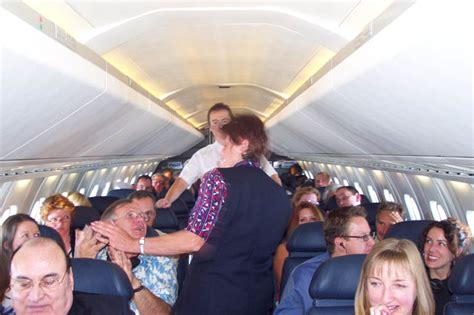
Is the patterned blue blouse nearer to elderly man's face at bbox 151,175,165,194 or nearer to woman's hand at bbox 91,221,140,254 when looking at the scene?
woman's hand at bbox 91,221,140,254

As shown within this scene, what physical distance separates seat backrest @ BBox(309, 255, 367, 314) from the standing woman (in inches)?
12.7

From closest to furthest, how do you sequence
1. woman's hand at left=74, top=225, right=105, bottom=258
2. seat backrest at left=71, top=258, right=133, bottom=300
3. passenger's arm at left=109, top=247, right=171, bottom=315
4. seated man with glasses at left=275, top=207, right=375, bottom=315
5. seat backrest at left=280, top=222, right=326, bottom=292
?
1. seat backrest at left=71, top=258, right=133, bottom=300
2. passenger's arm at left=109, top=247, right=171, bottom=315
3. woman's hand at left=74, top=225, right=105, bottom=258
4. seated man with glasses at left=275, top=207, right=375, bottom=315
5. seat backrest at left=280, top=222, right=326, bottom=292

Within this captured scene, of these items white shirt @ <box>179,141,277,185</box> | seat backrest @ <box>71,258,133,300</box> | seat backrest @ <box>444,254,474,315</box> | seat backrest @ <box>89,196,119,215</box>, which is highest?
white shirt @ <box>179,141,277,185</box>

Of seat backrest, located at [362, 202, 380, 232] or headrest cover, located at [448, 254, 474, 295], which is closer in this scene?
headrest cover, located at [448, 254, 474, 295]

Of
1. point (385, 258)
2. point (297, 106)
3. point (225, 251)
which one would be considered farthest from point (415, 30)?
point (297, 106)

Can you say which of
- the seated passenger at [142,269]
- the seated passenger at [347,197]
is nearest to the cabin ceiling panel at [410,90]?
the seated passenger at [347,197]

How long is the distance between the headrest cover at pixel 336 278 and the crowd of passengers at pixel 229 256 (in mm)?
320

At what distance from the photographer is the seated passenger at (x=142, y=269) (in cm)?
433

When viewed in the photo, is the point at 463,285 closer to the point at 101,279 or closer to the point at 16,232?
the point at 101,279

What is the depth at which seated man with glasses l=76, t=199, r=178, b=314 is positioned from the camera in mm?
4328

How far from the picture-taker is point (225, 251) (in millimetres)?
3961

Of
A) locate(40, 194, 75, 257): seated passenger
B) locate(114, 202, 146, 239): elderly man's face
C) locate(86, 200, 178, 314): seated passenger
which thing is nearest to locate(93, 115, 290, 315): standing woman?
locate(86, 200, 178, 314): seated passenger

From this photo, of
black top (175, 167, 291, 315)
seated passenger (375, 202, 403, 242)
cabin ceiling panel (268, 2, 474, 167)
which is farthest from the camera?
seated passenger (375, 202, 403, 242)

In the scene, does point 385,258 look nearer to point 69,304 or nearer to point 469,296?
point 469,296
